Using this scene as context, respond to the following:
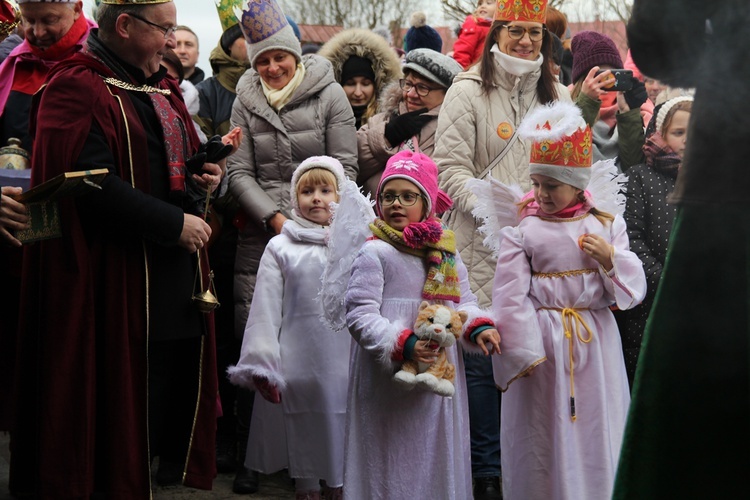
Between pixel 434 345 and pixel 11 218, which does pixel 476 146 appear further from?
pixel 11 218

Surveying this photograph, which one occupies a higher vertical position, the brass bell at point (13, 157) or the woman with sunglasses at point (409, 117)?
the woman with sunglasses at point (409, 117)

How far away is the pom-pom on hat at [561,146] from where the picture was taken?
16.4 ft

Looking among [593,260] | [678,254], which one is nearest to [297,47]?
[593,260]

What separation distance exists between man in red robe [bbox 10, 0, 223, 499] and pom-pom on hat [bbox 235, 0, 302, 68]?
1729 mm

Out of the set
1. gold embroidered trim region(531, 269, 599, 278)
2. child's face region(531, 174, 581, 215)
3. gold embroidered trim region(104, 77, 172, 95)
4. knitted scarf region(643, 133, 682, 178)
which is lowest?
gold embroidered trim region(531, 269, 599, 278)

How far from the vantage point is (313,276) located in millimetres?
5633

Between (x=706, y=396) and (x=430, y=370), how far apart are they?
1.91m

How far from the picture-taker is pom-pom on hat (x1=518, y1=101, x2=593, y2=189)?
16.4 feet

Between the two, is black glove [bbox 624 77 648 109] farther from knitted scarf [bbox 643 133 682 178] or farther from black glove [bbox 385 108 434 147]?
black glove [bbox 385 108 434 147]

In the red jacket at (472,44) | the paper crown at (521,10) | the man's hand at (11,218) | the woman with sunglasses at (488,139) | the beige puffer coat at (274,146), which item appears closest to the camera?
the man's hand at (11,218)

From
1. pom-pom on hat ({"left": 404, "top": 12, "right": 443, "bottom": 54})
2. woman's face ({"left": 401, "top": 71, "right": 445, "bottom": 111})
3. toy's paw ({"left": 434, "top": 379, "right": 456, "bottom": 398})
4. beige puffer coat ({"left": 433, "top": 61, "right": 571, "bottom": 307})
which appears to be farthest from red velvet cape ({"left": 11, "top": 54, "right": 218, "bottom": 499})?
pom-pom on hat ({"left": 404, "top": 12, "right": 443, "bottom": 54})

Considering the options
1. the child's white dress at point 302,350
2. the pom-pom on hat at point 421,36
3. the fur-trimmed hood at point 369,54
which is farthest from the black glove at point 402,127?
the pom-pom on hat at point 421,36

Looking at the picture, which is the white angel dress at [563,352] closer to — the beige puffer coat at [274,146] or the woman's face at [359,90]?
the beige puffer coat at [274,146]

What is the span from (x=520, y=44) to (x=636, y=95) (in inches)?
37.9
